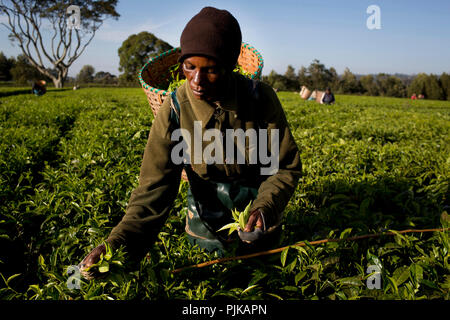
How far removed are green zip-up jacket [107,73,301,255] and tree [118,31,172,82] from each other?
51.9 meters

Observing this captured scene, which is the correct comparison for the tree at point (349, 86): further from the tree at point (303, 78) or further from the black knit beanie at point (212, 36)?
the black knit beanie at point (212, 36)

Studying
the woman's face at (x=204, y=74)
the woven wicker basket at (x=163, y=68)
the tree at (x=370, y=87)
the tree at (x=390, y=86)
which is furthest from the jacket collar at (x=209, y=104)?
the tree at (x=390, y=86)

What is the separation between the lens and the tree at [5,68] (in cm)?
5656

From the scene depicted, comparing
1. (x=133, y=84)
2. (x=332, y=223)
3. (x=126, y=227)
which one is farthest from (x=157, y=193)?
(x=133, y=84)

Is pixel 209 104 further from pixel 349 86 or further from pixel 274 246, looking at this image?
pixel 349 86

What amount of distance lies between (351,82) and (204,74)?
8232cm

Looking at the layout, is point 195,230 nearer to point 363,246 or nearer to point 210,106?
point 210,106

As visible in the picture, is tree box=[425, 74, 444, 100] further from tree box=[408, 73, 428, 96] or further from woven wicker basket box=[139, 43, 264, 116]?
woven wicker basket box=[139, 43, 264, 116]

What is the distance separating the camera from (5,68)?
57.3 metres

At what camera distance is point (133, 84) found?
2137 inches

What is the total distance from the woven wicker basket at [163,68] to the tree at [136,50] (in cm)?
5088

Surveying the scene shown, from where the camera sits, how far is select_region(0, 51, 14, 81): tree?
56562mm

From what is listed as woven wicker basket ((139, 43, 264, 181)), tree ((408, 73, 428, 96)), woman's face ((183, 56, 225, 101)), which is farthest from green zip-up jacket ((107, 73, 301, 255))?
tree ((408, 73, 428, 96))

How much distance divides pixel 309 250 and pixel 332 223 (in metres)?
0.88
